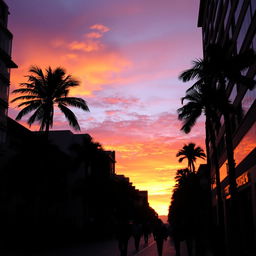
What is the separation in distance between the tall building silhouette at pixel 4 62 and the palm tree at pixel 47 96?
8.91 meters

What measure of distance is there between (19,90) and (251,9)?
16.7 meters

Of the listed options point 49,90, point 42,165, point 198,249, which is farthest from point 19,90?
point 198,249

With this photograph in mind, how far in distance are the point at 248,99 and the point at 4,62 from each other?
2336 centimetres

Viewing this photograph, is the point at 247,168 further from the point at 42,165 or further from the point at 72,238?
the point at 72,238

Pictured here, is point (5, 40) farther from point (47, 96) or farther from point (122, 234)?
point (122, 234)

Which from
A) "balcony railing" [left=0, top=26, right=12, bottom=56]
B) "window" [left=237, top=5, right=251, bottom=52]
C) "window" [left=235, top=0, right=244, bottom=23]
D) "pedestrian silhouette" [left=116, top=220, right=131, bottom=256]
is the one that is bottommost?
Result: "pedestrian silhouette" [left=116, top=220, right=131, bottom=256]

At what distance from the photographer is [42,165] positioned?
31.0 metres

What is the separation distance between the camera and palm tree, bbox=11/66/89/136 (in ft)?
92.6

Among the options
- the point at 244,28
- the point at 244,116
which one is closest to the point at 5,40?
the point at 244,28

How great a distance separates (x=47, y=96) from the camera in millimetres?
28609

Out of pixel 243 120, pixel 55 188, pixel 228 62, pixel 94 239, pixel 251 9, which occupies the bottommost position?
pixel 94 239

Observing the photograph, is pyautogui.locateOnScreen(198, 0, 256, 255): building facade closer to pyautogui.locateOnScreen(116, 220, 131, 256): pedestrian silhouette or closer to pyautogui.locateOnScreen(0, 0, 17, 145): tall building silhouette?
pyautogui.locateOnScreen(116, 220, 131, 256): pedestrian silhouette

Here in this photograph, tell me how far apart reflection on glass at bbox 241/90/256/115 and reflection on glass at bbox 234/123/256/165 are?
1.61m

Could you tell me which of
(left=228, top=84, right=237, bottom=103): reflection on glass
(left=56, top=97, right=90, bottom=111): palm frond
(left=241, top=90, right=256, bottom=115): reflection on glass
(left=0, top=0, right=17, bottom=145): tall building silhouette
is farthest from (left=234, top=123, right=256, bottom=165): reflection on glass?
(left=0, top=0, right=17, bottom=145): tall building silhouette
